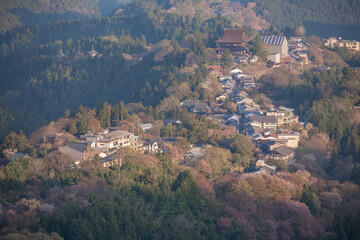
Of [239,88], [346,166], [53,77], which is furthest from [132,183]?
[53,77]

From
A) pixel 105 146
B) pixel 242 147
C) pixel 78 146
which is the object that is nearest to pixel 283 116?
pixel 242 147

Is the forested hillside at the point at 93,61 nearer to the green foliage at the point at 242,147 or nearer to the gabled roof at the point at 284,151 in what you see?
the green foliage at the point at 242,147

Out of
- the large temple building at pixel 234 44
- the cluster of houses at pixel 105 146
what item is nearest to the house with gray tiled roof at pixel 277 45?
the large temple building at pixel 234 44

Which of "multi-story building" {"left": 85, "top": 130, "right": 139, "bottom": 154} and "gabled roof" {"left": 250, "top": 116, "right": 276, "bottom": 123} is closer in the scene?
"multi-story building" {"left": 85, "top": 130, "right": 139, "bottom": 154}

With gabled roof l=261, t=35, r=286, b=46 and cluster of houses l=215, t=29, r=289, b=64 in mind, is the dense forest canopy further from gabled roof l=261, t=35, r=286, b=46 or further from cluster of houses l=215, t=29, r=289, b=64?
gabled roof l=261, t=35, r=286, b=46

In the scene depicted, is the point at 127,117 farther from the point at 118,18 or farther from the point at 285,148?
the point at 118,18

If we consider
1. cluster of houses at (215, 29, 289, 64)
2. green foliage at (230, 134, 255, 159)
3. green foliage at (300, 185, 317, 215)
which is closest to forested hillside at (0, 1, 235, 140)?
cluster of houses at (215, 29, 289, 64)

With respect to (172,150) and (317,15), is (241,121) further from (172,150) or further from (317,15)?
(317,15)
